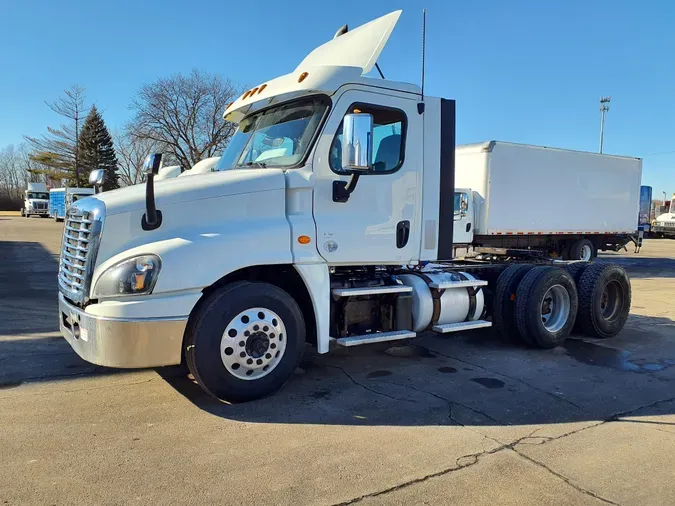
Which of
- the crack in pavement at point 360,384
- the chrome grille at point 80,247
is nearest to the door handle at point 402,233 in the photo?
the crack in pavement at point 360,384

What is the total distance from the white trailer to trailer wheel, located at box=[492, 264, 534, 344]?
208 inches

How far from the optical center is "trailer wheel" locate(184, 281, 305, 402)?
4387 millimetres

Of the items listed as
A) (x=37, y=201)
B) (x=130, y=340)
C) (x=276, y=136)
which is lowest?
(x=130, y=340)

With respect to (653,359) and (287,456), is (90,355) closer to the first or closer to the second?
(287,456)

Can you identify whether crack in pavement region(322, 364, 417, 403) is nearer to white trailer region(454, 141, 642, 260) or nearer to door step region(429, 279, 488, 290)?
door step region(429, 279, 488, 290)

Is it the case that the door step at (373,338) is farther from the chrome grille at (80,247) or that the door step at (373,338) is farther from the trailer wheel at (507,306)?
the chrome grille at (80,247)

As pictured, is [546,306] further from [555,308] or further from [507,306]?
[507,306]

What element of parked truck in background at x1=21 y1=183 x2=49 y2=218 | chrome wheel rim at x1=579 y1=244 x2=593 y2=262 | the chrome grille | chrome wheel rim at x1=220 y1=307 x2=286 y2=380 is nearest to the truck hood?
the chrome grille

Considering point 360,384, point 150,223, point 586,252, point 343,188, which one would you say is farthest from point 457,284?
point 586,252

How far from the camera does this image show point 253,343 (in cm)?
461

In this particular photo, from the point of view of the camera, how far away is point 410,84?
5.64 m

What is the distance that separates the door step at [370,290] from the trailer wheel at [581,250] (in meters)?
12.3

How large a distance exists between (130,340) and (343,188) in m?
2.31

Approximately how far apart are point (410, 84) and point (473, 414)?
338cm
